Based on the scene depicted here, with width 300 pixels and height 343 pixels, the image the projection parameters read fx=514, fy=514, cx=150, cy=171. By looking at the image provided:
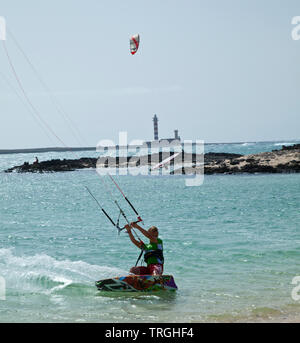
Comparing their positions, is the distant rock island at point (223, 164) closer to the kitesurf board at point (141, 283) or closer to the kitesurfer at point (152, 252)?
the kitesurfer at point (152, 252)

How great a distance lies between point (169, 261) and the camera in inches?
597

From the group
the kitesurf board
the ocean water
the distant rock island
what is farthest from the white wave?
the distant rock island

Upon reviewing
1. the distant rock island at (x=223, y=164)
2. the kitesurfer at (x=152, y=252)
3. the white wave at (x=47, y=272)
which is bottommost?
the white wave at (x=47, y=272)

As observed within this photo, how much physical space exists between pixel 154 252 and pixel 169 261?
9.84 ft

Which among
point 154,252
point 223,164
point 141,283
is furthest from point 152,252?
point 223,164

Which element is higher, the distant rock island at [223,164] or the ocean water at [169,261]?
the distant rock island at [223,164]

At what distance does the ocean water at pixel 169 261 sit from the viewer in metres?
10.7

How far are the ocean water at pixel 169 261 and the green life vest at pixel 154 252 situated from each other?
2.78 feet

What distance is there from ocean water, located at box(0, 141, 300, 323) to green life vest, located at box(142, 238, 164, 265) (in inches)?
33.4

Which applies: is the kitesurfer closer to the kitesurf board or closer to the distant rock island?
the kitesurf board

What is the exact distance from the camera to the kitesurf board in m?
12.0

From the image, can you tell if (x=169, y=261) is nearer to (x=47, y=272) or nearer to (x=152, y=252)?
(x=152, y=252)

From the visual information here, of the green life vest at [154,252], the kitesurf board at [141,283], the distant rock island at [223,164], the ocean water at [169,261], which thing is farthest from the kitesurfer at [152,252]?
the distant rock island at [223,164]
